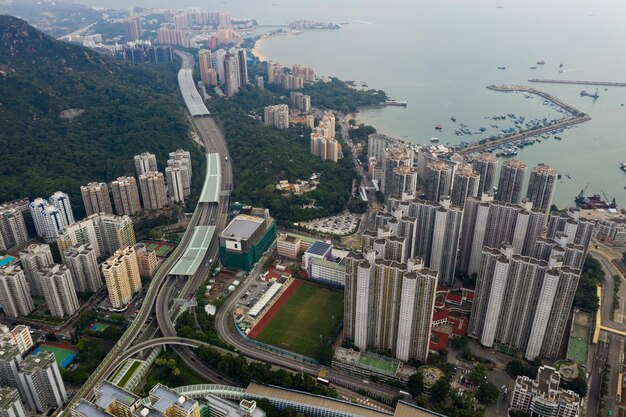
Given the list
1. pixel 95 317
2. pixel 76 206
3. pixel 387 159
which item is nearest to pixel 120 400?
pixel 95 317

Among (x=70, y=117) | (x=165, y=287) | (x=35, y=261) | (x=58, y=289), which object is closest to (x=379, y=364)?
(x=165, y=287)

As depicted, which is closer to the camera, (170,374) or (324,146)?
(170,374)

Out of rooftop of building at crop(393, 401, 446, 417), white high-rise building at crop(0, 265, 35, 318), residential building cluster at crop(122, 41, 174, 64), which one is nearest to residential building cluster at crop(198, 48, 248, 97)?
residential building cluster at crop(122, 41, 174, 64)

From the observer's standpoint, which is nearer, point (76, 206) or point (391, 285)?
point (391, 285)

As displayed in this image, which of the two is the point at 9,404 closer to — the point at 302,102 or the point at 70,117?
the point at 70,117

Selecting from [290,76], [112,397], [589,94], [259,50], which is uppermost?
[259,50]

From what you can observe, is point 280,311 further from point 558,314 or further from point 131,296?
point 558,314

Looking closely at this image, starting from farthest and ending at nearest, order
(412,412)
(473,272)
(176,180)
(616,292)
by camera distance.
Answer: (176,180), (473,272), (616,292), (412,412)
